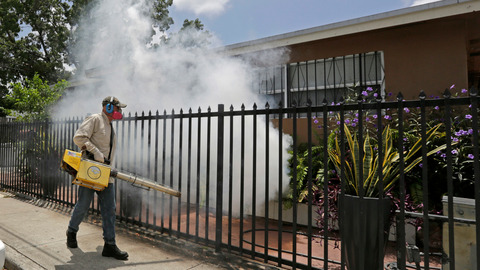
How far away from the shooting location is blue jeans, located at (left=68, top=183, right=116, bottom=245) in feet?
11.1

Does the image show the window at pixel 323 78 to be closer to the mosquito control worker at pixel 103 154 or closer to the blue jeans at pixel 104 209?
the mosquito control worker at pixel 103 154

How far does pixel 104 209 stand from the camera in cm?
346

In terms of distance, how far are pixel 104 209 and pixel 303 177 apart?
118 inches

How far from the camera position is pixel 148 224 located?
434 cm

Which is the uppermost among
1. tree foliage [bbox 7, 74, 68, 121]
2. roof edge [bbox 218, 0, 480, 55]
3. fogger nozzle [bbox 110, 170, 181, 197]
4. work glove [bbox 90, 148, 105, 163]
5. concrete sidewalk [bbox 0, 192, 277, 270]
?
roof edge [bbox 218, 0, 480, 55]

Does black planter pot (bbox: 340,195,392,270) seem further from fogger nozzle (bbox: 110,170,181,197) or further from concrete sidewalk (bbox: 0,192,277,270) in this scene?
fogger nozzle (bbox: 110,170,181,197)

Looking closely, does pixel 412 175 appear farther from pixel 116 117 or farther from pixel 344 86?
pixel 116 117

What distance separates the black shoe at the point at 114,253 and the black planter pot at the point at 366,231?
240cm

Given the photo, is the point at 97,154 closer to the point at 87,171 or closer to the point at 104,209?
the point at 87,171

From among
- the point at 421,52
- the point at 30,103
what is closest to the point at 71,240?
the point at 421,52

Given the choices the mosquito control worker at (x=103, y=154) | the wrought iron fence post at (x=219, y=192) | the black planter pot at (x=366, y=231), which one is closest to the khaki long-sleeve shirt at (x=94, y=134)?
the mosquito control worker at (x=103, y=154)

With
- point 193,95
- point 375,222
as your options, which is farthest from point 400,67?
point 193,95

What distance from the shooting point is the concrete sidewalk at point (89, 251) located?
3234 mm

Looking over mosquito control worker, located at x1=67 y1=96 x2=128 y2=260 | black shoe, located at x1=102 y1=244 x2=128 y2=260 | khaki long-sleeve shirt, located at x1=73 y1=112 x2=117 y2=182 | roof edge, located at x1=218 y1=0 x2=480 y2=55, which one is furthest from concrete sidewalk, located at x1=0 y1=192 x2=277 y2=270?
roof edge, located at x1=218 y1=0 x2=480 y2=55
